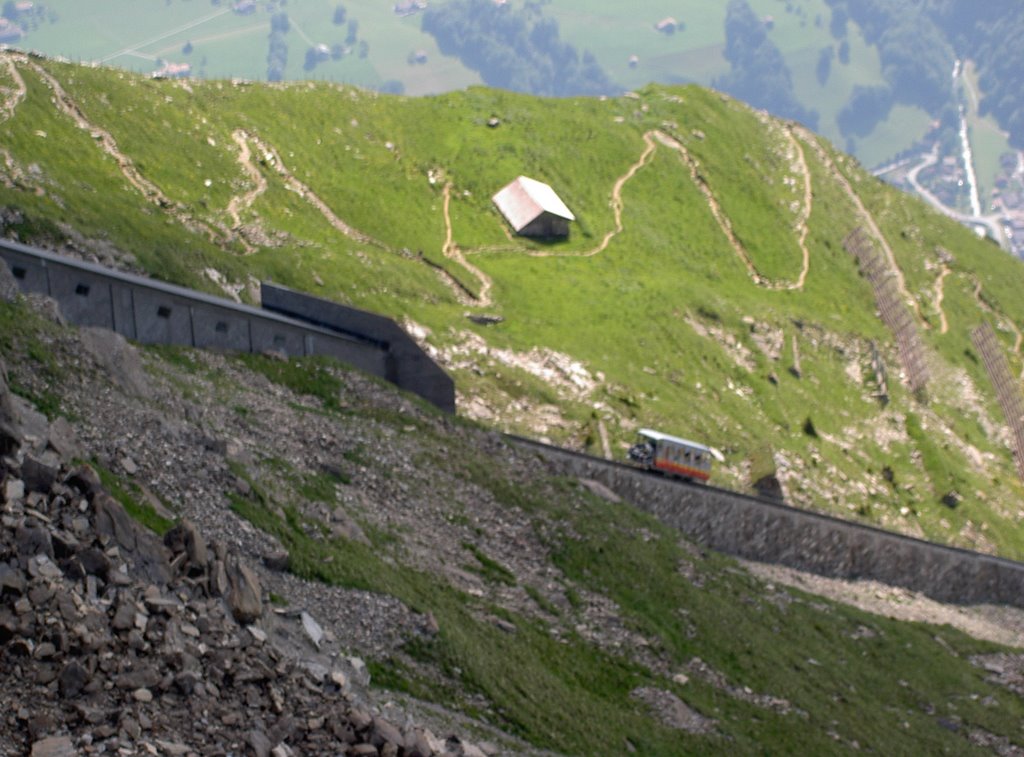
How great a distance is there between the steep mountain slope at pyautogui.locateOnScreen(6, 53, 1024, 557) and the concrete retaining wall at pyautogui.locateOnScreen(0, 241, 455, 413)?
8631mm

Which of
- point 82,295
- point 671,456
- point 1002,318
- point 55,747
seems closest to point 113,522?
point 55,747

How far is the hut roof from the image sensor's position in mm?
94938

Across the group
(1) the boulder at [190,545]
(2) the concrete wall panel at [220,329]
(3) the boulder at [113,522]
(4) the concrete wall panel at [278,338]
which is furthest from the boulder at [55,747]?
(4) the concrete wall panel at [278,338]

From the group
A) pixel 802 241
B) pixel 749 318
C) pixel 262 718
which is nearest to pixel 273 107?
pixel 749 318

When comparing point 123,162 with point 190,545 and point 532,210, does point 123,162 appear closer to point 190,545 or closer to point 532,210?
point 532,210

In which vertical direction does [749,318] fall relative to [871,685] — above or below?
above

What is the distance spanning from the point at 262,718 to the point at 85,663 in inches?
116

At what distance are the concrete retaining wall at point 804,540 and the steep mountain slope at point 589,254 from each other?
8.08 m

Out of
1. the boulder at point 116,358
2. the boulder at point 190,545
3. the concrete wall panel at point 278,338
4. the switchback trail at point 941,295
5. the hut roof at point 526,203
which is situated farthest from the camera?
the switchback trail at point 941,295

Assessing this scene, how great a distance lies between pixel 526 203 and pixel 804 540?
39048mm

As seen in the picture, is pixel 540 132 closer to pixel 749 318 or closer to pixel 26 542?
pixel 749 318

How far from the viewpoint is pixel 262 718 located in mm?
23641

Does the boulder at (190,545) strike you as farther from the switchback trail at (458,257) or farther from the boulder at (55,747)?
the switchback trail at (458,257)

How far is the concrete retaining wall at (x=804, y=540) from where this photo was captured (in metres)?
57.5
